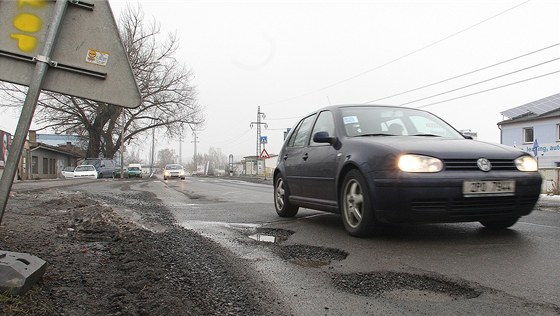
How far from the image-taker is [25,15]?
2758mm

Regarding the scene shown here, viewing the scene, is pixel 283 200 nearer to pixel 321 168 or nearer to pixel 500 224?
pixel 321 168

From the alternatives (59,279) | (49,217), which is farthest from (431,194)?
(49,217)

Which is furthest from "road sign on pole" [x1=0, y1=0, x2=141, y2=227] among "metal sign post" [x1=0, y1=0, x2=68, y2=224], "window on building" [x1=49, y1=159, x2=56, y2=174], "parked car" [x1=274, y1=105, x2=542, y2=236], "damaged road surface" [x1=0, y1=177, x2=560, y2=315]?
"window on building" [x1=49, y1=159, x2=56, y2=174]

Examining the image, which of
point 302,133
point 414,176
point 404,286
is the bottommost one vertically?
point 404,286

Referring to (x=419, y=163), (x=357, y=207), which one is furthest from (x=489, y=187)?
(x=357, y=207)

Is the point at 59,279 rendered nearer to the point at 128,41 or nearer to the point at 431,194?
the point at 431,194

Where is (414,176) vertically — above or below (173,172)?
above

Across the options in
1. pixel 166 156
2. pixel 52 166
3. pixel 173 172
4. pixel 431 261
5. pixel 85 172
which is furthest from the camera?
pixel 166 156

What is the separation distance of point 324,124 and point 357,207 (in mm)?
1495

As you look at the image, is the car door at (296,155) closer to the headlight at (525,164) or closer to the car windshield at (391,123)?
the car windshield at (391,123)

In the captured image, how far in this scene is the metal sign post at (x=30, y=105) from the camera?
2564 millimetres

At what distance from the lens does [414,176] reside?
12.3ft

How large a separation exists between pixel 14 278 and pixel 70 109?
38568mm

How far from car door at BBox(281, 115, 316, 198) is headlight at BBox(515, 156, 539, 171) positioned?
2462 millimetres
